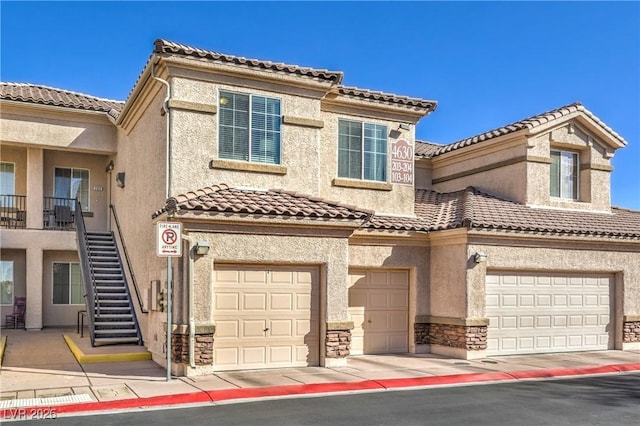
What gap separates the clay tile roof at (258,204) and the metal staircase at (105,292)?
400cm

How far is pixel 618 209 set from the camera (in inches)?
806

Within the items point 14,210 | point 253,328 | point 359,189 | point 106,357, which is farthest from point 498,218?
point 14,210

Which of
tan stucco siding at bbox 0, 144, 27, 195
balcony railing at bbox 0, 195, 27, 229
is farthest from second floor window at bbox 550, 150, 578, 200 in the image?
tan stucco siding at bbox 0, 144, 27, 195

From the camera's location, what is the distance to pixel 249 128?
47.1ft

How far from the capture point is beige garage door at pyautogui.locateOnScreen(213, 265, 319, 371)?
1259 cm

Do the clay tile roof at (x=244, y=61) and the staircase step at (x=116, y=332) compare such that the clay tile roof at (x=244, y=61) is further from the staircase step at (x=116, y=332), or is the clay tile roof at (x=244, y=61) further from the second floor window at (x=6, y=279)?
the second floor window at (x=6, y=279)

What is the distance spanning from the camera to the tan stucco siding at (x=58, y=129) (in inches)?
726

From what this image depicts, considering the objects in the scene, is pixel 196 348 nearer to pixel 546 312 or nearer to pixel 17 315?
pixel 546 312

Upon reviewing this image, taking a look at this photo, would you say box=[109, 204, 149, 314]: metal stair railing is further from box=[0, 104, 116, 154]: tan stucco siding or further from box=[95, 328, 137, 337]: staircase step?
box=[0, 104, 116, 154]: tan stucco siding

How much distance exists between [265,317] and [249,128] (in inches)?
178

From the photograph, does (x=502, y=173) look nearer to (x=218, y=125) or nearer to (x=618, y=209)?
(x=618, y=209)

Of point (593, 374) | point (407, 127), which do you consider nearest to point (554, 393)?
point (593, 374)

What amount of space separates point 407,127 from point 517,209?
13.0ft

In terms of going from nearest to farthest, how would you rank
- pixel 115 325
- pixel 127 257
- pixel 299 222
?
pixel 299 222 < pixel 115 325 < pixel 127 257
